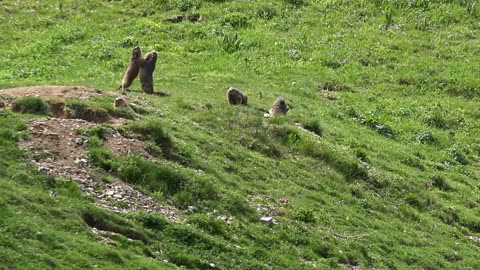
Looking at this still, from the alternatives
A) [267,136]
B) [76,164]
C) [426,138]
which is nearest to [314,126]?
[267,136]

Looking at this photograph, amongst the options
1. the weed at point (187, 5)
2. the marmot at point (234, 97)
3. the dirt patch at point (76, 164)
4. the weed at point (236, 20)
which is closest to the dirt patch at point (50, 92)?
the dirt patch at point (76, 164)

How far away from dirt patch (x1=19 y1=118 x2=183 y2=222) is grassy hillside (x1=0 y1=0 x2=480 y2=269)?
258mm

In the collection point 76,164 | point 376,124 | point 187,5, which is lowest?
point 376,124

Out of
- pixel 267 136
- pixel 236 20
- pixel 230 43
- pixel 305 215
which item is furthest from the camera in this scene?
pixel 236 20

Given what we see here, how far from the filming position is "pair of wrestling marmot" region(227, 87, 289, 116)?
24.6m

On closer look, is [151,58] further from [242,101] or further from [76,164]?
[76,164]

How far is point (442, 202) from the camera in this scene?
2372 centimetres

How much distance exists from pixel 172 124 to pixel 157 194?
15.9 ft

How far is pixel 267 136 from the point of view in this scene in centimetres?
2214

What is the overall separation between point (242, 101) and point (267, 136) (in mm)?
2938

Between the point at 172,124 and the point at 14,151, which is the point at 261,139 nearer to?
the point at 172,124

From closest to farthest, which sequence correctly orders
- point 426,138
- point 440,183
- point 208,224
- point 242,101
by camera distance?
point 208,224, point 242,101, point 440,183, point 426,138

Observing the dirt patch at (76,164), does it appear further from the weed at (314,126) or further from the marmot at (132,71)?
the weed at (314,126)

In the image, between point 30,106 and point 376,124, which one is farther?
point 376,124
